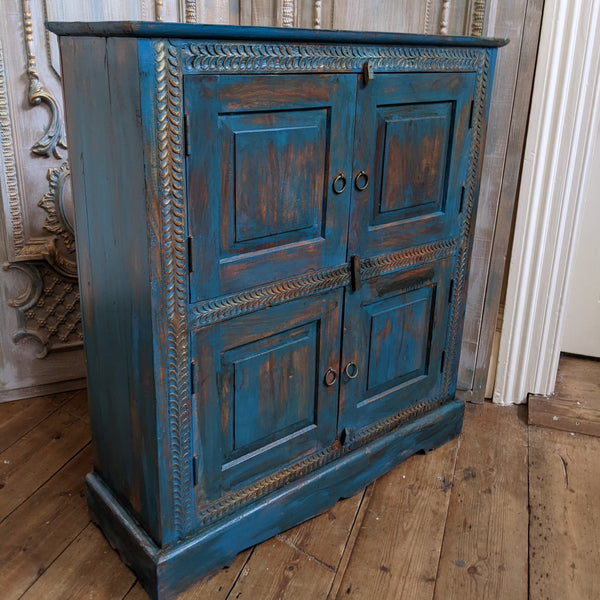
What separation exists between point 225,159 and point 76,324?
131cm

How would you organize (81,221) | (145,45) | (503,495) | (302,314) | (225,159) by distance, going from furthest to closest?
(503,495) → (302,314) → (81,221) → (225,159) → (145,45)

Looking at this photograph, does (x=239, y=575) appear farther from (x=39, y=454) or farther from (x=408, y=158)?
(x=408, y=158)

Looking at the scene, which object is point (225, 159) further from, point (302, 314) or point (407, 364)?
point (407, 364)

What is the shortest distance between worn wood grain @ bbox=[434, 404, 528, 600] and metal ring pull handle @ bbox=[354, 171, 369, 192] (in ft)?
3.20

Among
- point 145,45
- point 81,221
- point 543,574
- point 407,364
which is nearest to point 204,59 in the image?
point 145,45

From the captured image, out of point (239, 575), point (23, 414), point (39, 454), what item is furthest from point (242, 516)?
point (23, 414)

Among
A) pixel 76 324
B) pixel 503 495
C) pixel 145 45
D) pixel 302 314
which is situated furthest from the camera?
pixel 76 324

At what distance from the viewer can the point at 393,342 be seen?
1952 mm

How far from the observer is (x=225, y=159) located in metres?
1.38

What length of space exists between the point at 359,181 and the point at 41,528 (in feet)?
4.17

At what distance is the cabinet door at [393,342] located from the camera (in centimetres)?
183

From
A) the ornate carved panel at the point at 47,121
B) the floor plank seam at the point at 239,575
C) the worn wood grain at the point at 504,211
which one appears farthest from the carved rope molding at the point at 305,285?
the ornate carved panel at the point at 47,121

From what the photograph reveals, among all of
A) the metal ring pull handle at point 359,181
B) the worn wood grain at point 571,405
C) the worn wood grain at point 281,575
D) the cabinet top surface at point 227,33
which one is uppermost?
the cabinet top surface at point 227,33

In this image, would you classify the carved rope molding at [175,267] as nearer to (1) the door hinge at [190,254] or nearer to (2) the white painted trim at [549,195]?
(1) the door hinge at [190,254]
